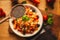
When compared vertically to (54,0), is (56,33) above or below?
below

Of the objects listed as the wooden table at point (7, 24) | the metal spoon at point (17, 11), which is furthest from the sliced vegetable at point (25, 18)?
the wooden table at point (7, 24)

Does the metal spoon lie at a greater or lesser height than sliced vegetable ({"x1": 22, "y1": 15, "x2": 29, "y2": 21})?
greater

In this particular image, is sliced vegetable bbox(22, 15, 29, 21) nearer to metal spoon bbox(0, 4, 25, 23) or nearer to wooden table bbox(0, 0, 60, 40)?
metal spoon bbox(0, 4, 25, 23)

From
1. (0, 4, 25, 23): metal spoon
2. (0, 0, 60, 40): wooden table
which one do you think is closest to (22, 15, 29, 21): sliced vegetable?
(0, 4, 25, 23): metal spoon

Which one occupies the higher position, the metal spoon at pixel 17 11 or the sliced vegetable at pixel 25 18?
the metal spoon at pixel 17 11

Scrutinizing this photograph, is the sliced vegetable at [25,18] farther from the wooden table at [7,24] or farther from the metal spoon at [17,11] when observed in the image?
the wooden table at [7,24]

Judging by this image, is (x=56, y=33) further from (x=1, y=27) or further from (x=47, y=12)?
(x=1, y=27)

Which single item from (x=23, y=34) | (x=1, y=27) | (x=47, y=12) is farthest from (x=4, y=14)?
(x=47, y=12)

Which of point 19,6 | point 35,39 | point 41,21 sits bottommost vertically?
point 35,39

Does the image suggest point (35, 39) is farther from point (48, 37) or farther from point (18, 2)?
point (18, 2)

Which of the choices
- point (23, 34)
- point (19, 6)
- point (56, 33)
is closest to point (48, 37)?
point (56, 33)
